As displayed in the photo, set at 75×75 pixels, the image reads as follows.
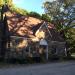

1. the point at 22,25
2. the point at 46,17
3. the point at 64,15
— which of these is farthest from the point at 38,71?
the point at 46,17

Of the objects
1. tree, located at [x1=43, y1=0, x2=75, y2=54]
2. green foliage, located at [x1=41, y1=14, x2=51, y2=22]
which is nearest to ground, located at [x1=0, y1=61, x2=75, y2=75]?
tree, located at [x1=43, y1=0, x2=75, y2=54]

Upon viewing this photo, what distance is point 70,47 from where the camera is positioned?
54688mm

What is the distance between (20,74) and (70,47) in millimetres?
34939

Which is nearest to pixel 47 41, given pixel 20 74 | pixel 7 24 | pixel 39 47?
pixel 39 47

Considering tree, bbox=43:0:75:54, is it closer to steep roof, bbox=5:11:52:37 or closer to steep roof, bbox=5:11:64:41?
steep roof, bbox=5:11:64:41

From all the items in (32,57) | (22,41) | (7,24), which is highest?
(7,24)

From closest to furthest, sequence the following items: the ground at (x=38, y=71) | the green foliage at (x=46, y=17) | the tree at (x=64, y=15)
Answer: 1. the ground at (x=38, y=71)
2. the tree at (x=64, y=15)
3. the green foliage at (x=46, y=17)

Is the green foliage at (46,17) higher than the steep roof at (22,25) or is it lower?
higher

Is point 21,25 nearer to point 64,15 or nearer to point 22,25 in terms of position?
point 22,25

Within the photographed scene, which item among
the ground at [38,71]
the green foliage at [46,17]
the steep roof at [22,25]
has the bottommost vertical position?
the ground at [38,71]

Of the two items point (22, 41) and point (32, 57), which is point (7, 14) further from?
point (32, 57)

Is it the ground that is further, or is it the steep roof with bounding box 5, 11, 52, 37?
the steep roof with bounding box 5, 11, 52, 37

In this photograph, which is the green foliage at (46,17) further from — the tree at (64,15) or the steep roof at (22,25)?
the steep roof at (22,25)

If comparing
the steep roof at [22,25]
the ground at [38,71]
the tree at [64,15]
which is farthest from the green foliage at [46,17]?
the ground at [38,71]
